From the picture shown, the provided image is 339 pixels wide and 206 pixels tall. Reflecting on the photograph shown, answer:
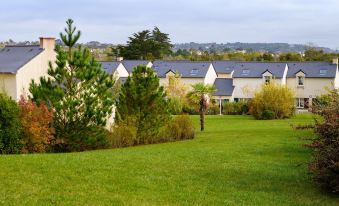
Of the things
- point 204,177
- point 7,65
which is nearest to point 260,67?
point 7,65

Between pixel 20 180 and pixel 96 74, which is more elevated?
pixel 96 74

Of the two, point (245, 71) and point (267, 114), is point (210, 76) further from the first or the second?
point (267, 114)

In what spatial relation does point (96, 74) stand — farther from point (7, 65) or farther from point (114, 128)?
point (7, 65)

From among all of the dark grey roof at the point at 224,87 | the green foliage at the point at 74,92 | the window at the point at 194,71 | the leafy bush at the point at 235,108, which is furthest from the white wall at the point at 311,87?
the green foliage at the point at 74,92

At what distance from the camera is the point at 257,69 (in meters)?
70.4

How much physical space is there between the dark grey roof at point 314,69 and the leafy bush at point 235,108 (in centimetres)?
1251

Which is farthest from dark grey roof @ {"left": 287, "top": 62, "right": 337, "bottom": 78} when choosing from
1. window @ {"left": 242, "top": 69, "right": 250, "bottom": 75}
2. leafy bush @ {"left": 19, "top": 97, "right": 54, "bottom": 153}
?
leafy bush @ {"left": 19, "top": 97, "right": 54, "bottom": 153}

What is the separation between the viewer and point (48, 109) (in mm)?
24391

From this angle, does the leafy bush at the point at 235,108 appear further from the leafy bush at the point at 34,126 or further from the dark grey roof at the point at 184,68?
the leafy bush at the point at 34,126

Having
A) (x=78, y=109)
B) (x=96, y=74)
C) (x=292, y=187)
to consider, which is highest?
(x=96, y=74)

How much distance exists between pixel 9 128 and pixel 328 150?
1436 cm

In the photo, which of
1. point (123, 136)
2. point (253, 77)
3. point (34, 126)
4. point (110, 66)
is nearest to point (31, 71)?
point (123, 136)

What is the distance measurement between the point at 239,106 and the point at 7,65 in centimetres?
3078

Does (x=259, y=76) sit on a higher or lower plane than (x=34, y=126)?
higher
